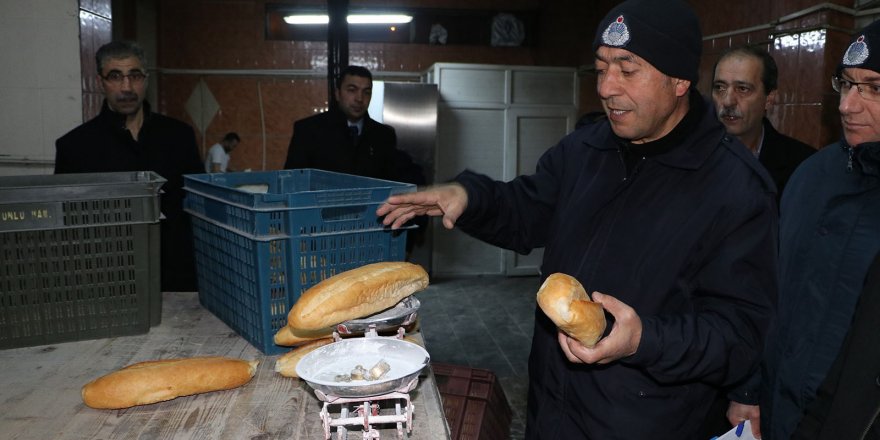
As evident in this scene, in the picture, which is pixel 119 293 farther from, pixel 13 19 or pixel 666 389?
pixel 13 19

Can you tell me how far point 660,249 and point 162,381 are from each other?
116 centimetres

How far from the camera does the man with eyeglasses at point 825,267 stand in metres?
1.62

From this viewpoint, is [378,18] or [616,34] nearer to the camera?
[616,34]

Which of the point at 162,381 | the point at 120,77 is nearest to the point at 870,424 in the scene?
the point at 162,381

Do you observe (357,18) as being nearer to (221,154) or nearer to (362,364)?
(221,154)

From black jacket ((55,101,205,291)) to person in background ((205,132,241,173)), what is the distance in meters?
5.37

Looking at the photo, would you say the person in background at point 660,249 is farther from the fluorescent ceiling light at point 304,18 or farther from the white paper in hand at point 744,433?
the fluorescent ceiling light at point 304,18

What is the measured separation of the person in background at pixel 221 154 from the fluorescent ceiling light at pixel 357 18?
175 cm

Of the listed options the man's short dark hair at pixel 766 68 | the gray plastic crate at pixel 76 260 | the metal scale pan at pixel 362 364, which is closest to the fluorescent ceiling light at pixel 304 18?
the man's short dark hair at pixel 766 68

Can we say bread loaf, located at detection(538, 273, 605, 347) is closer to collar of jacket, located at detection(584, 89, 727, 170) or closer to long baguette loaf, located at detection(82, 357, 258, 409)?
collar of jacket, located at detection(584, 89, 727, 170)

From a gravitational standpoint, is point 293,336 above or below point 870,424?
above

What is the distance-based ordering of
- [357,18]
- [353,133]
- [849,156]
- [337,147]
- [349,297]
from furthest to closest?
[357,18], [353,133], [337,147], [849,156], [349,297]

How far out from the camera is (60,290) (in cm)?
171

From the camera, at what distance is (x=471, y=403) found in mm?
2602
